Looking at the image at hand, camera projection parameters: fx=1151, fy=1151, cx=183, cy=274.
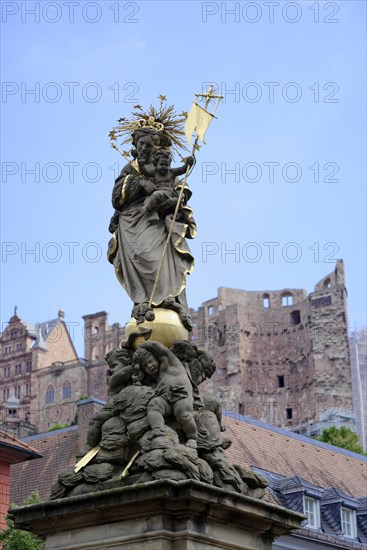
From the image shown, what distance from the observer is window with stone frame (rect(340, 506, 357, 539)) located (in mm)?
32438

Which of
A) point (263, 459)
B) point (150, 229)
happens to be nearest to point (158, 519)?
point (150, 229)

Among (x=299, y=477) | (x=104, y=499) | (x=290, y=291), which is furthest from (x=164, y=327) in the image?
(x=290, y=291)

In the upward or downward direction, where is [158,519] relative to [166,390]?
downward

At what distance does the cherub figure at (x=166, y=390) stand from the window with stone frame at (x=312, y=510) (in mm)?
22825

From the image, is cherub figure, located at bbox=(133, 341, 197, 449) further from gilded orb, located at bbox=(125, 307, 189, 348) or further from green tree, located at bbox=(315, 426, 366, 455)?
green tree, located at bbox=(315, 426, 366, 455)

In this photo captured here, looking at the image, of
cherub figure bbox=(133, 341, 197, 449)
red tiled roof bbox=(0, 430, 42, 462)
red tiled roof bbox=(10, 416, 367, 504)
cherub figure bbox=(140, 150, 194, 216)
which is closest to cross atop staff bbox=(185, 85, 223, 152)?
cherub figure bbox=(140, 150, 194, 216)

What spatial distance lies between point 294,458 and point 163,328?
87.6 feet

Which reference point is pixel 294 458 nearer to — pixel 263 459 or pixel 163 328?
pixel 263 459

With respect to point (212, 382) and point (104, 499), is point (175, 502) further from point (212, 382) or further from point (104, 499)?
point (212, 382)

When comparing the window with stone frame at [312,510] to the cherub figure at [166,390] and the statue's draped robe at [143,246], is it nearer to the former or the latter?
the statue's draped robe at [143,246]

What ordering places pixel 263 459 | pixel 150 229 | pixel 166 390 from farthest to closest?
pixel 263 459, pixel 150 229, pixel 166 390

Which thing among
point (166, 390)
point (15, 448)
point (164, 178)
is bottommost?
point (166, 390)

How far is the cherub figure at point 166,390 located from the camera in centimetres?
893

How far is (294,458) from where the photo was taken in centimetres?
3547
